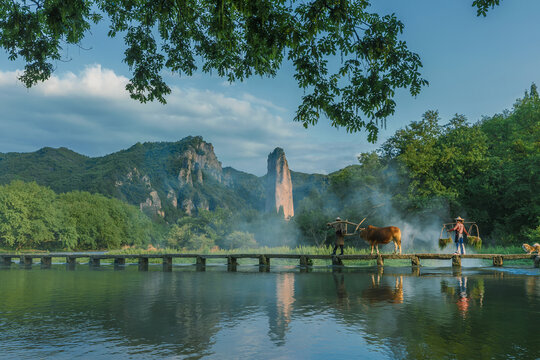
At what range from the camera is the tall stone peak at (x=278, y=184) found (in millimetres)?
122188

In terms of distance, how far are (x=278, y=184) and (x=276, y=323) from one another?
375 feet

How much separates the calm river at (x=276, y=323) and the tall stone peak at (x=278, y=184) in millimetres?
107626

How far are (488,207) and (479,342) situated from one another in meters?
36.4

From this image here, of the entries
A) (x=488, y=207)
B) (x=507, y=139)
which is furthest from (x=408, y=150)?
(x=507, y=139)

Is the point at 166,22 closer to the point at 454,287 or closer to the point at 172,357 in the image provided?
the point at 172,357

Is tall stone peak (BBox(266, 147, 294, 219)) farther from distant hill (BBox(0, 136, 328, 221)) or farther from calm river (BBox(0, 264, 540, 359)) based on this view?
calm river (BBox(0, 264, 540, 359))

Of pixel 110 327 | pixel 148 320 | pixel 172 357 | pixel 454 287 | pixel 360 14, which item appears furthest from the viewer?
pixel 454 287

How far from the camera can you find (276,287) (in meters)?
15.5

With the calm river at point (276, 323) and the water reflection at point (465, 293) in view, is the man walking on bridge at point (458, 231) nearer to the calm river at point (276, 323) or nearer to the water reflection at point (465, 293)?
the water reflection at point (465, 293)

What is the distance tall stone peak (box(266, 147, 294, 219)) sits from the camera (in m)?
122

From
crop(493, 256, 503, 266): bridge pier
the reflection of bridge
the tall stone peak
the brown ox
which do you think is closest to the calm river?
the reflection of bridge

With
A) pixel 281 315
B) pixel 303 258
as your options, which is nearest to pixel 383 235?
pixel 303 258

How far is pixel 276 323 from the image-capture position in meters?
8.76

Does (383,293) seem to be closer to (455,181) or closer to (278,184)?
(455,181)
